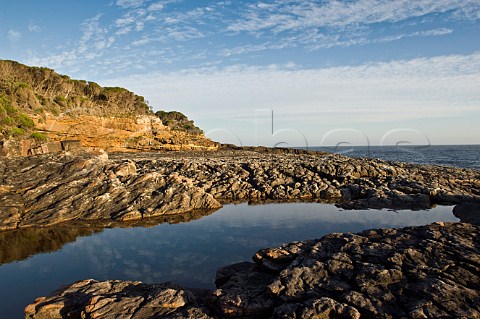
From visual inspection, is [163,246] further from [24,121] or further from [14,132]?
[24,121]

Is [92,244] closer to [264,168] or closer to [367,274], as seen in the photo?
[367,274]

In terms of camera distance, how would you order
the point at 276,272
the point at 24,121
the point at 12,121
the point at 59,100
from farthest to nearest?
the point at 59,100 < the point at 24,121 < the point at 12,121 < the point at 276,272

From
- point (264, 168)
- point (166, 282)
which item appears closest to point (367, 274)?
point (166, 282)

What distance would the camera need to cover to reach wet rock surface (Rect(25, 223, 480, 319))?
6.81 m

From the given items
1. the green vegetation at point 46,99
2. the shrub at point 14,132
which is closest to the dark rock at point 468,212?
the green vegetation at point 46,99

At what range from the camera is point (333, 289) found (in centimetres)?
758

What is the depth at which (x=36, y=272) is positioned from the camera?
36.1 feet

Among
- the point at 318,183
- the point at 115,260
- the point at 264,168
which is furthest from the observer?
the point at 264,168

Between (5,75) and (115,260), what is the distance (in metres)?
65.3

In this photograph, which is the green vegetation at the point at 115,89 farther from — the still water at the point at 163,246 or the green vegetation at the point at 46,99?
the still water at the point at 163,246

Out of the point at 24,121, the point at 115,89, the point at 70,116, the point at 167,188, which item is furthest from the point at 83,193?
the point at 115,89

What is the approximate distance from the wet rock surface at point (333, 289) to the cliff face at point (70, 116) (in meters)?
36.5

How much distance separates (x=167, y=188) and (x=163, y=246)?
7770mm

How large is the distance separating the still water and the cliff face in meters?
29.1
